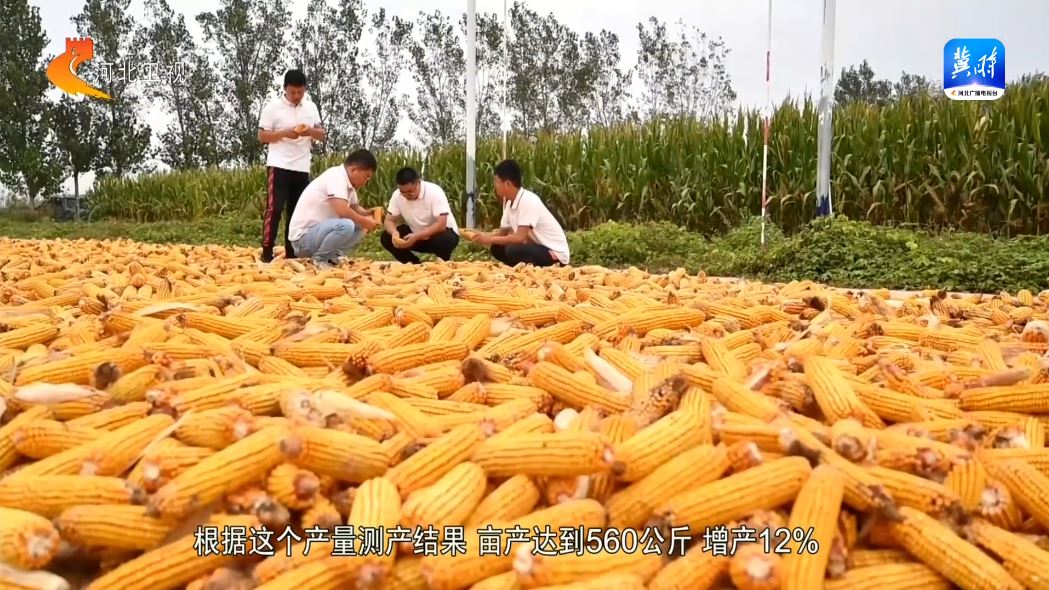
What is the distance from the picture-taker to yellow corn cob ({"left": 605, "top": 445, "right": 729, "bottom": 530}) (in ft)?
4.78

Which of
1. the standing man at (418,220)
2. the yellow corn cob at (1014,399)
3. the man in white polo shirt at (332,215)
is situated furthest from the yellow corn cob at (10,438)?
the standing man at (418,220)

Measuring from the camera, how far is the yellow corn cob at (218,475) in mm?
1451

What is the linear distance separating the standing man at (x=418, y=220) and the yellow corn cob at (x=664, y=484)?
5.95 metres

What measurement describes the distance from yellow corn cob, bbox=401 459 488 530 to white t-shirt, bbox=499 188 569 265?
5.54 meters

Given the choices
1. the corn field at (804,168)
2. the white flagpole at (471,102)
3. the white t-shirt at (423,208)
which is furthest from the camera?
the white flagpole at (471,102)

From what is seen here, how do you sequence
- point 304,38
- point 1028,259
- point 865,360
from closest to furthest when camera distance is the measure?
point 865,360, point 1028,259, point 304,38

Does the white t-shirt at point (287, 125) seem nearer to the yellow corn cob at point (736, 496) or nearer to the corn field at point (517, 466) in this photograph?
the corn field at point (517, 466)

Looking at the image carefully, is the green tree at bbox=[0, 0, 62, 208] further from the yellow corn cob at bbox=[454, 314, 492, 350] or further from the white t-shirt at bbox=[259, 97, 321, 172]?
the yellow corn cob at bbox=[454, 314, 492, 350]

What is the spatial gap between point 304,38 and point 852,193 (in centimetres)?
2343

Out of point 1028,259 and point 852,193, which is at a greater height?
point 852,193

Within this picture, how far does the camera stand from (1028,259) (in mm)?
6809

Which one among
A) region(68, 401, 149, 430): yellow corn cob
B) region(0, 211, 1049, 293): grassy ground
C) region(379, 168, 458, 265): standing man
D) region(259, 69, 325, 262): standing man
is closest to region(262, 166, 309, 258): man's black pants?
region(259, 69, 325, 262): standing man

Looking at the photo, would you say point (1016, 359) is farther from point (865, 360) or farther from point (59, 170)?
point (59, 170)

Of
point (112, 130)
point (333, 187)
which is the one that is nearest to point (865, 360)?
point (333, 187)
